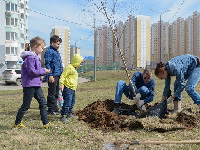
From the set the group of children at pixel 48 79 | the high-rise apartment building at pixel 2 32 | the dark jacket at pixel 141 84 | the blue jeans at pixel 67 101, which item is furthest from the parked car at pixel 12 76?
the high-rise apartment building at pixel 2 32

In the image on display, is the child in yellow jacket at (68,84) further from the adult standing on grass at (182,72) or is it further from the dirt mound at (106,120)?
the adult standing on grass at (182,72)

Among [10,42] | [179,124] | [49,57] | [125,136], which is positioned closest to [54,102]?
[49,57]

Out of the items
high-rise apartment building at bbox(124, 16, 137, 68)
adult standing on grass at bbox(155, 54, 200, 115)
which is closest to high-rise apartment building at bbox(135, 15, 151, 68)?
high-rise apartment building at bbox(124, 16, 137, 68)

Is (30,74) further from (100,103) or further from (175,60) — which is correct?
(175,60)

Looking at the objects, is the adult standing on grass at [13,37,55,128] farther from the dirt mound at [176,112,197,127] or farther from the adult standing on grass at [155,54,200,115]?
the dirt mound at [176,112,197,127]

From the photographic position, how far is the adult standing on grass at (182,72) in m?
4.11

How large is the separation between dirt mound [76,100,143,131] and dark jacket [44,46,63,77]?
119 cm

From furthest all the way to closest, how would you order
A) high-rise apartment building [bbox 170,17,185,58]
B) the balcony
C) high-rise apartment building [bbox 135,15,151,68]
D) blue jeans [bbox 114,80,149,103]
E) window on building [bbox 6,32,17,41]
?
high-rise apartment building [bbox 170,17,185,58] → the balcony → window on building [bbox 6,32,17,41] → high-rise apartment building [bbox 135,15,151,68] → blue jeans [bbox 114,80,149,103]

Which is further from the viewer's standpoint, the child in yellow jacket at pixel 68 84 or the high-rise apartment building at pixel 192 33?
the high-rise apartment building at pixel 192 33

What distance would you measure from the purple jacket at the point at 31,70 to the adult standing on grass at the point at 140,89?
166 cm

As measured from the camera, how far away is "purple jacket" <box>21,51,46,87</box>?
3.71 m

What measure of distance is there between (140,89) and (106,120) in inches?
41.1

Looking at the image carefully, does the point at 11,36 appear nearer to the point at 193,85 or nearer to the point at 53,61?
the point at 53,61

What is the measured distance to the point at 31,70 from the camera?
3686 millimetres
